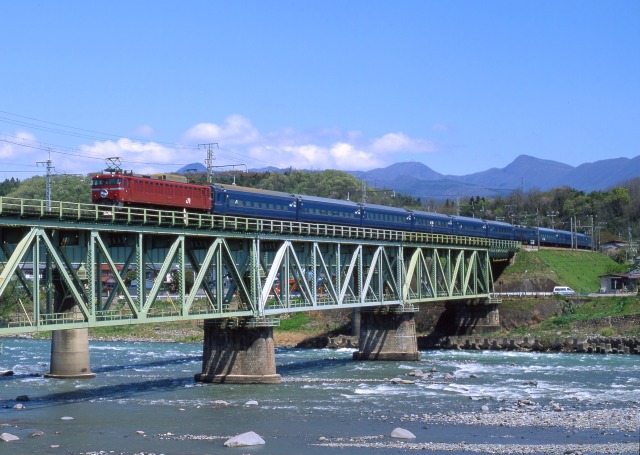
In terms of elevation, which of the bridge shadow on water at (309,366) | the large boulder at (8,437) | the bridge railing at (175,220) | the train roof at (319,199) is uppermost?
the train roof at (319,199)

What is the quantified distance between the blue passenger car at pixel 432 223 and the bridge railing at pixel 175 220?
5.71 metres

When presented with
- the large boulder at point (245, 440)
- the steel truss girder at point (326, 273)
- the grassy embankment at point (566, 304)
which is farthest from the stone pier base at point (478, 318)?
the large boulder at point (245, 440)

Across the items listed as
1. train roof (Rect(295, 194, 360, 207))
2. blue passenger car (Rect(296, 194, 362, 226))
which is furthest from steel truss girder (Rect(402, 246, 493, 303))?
train roof (Rect(295, 194, 360, 207))

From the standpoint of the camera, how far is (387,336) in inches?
3027

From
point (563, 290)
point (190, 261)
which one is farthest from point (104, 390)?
point (563, 290)

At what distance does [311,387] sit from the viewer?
189 ft

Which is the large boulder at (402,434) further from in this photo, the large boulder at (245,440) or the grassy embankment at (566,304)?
the grassy embankment at (566,304)

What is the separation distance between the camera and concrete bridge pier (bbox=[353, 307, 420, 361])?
76.3 m

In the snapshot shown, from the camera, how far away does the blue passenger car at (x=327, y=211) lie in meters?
77.9

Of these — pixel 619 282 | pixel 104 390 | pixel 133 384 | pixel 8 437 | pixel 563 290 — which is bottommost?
pixel 8 437

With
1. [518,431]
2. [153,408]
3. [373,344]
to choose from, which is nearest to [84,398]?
[153,408]

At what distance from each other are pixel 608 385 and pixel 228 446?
1128 inches

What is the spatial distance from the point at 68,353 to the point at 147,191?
12195mm

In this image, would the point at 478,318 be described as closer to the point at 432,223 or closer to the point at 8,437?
the point at 432,223
